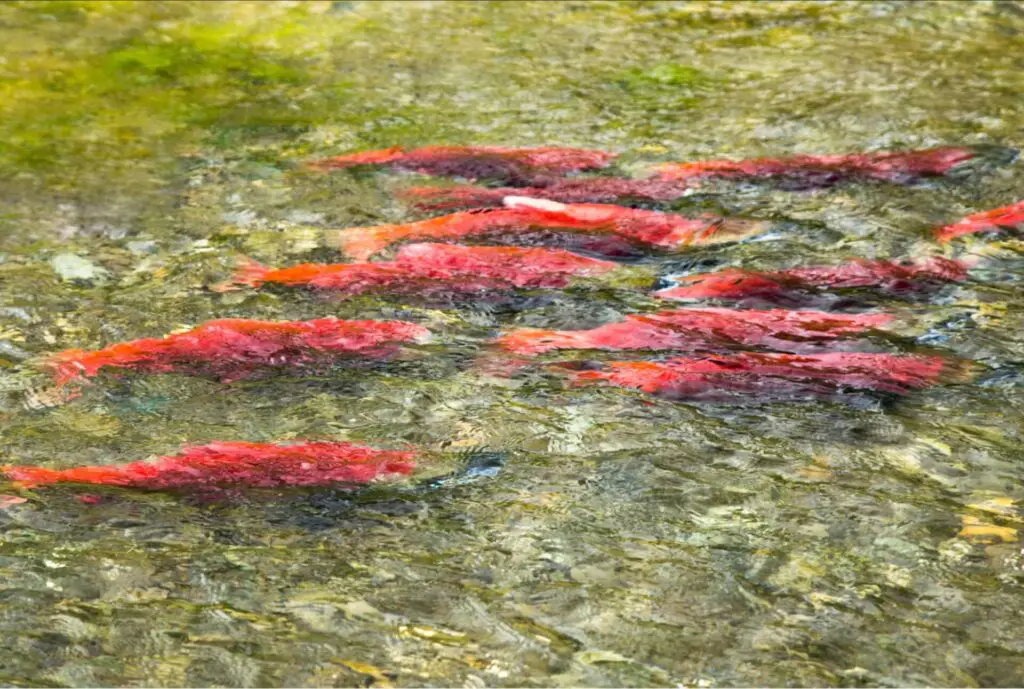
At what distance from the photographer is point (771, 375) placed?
488 cm

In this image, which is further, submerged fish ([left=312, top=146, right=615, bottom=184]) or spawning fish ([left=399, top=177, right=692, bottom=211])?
submerged fish ([left=312, top=146, right=615, bottom=184])

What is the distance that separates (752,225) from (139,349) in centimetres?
301

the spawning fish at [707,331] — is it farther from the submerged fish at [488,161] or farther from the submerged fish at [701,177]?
the submerged fish at [488,161]

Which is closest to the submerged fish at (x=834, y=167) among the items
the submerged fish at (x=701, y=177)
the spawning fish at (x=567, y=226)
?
the submerged fish at (x=701, y=177)

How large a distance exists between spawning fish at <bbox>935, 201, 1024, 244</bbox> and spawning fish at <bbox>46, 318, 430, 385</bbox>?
8.79ft

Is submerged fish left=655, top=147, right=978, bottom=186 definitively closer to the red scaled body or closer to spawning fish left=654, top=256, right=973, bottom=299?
spawning fish left=654, top=256, right=973, bottom=299

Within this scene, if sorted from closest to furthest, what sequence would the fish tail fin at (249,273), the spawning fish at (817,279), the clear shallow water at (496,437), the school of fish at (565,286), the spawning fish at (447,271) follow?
the clear shallow water at (496,437) → the school of fish at (565,286) → the spawning fish at (817,279) → the spawning fish at (447,271) → the fish tail fin at (249,273)

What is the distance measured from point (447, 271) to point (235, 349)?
3.72ft

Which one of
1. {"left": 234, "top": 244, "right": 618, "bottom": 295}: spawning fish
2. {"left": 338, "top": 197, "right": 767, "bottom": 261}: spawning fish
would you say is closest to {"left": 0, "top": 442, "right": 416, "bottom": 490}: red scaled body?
{"left": 234, "top": 244, "right": 618, "bottom": 295}: spawning fish

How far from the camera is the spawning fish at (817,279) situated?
5641 mm

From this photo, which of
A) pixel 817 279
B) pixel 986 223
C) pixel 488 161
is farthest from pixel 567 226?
pixel 986 223

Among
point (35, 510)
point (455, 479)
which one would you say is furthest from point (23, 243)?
point (455, 479)

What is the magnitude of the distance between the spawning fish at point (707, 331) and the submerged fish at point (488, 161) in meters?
1.73

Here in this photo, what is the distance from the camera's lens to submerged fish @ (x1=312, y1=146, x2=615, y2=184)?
701 centimetres
